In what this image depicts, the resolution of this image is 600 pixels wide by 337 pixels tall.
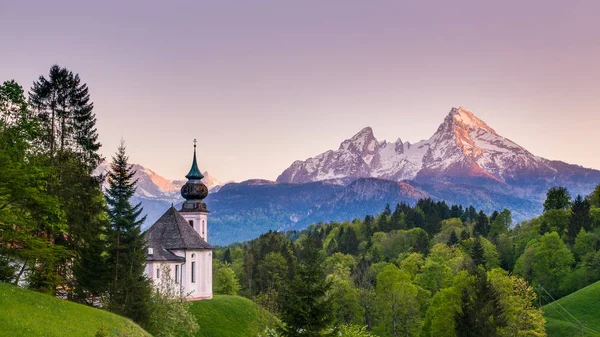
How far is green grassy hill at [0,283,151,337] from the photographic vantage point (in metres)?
31.8

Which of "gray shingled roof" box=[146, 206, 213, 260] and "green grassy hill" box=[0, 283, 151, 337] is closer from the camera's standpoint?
"green grassy hill" box=[0, 283, 151, 337]

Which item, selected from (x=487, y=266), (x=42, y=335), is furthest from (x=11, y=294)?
(x=487, y=266)

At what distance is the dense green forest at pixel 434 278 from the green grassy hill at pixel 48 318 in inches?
405

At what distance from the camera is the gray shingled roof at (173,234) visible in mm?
77125

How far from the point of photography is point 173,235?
257 feet

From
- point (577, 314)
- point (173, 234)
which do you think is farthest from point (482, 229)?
point (173, 234)

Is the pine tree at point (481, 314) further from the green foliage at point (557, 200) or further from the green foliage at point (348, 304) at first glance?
the green foliage at point (557, 200)

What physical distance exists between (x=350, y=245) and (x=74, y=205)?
128 meters

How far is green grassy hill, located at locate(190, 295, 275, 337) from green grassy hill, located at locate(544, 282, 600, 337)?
38.8 metres

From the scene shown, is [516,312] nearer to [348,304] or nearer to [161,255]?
[348,304]

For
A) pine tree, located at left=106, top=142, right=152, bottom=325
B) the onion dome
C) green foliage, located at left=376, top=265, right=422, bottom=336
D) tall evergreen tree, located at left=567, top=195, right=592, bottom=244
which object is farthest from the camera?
tall evergreen tree, located at left=567, top=195, right=592, bottom=244

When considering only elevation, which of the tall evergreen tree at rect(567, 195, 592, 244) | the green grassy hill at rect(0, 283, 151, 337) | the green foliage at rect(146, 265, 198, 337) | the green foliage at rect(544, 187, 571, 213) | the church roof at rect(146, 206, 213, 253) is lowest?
the green foliage at rect(146, 265, 198, 337)

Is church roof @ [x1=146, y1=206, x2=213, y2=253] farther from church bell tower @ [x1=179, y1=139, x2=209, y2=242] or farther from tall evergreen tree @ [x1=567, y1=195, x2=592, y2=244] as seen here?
tall evergreen tree @ [x1=567, y1=195, x2=592, y2=244]

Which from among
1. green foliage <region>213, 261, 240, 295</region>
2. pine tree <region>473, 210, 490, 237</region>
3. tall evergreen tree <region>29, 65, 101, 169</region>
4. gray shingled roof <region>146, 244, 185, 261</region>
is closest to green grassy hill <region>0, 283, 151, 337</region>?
tall evergreen tree <region>29, 65, 101, 169</region>
